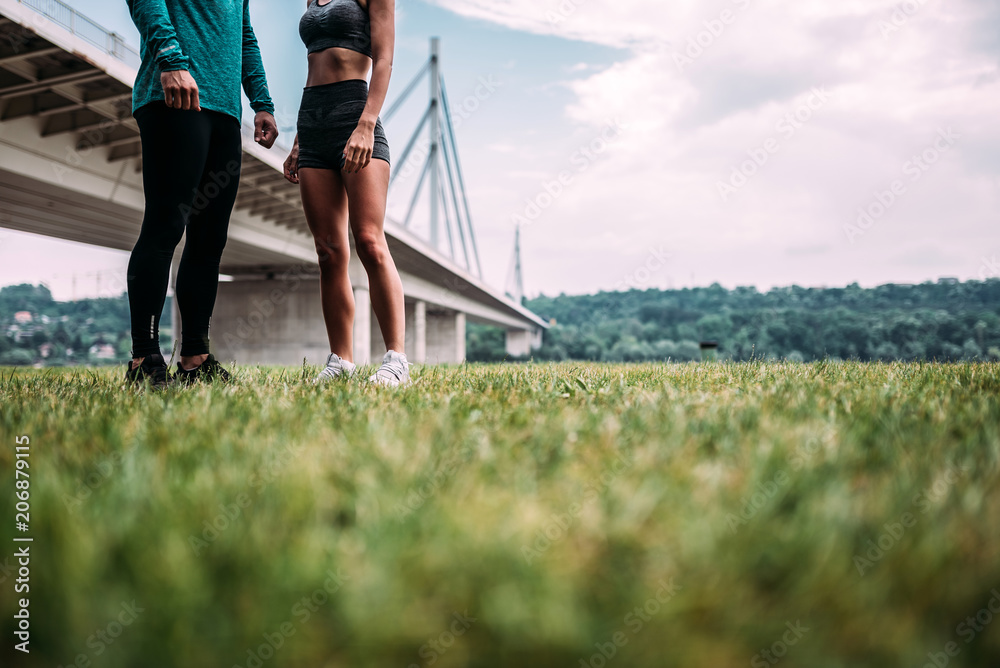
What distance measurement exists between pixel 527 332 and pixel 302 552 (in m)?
79.7

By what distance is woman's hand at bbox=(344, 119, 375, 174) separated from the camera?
3.60 metres

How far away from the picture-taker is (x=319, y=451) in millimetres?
1458

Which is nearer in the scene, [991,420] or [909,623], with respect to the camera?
[909,623]

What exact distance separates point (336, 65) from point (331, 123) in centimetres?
41

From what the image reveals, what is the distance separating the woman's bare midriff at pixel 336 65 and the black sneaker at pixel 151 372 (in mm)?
2087

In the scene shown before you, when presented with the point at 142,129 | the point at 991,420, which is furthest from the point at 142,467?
the point at 142,129

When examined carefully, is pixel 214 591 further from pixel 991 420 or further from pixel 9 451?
pixel 991 420

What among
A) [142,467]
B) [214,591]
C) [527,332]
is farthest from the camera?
[527,332]

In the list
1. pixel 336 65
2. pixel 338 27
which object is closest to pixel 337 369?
pixel 336 65

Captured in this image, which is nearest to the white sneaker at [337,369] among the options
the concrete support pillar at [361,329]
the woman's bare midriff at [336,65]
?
the woman's bare midriff at [336,65]

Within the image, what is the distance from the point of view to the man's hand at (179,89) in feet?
10.3

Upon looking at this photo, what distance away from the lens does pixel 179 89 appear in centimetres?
316

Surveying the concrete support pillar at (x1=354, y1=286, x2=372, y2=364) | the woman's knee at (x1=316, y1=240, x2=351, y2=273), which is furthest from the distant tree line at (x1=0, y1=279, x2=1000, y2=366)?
the woman's knee at (x1=316, y1=240, x2=351, y2=273)

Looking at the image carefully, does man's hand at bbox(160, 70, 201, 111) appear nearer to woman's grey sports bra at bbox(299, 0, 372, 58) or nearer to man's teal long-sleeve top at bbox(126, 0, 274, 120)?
man's teal long-sleeve top at bbox(126, 0, 274, 120)
